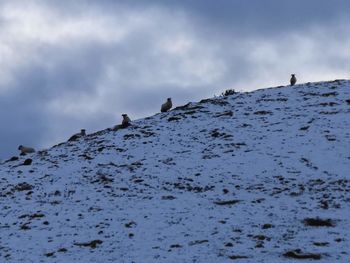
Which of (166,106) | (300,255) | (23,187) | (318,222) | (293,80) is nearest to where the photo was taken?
(300,255)

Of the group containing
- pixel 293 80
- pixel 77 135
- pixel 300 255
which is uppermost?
pixel 293 80

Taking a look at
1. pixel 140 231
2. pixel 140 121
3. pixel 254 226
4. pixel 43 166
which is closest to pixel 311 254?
pixel 254 226

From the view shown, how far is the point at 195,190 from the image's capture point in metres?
26.1

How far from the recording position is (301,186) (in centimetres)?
2539

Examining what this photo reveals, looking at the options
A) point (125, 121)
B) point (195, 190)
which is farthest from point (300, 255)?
point (125, 121)

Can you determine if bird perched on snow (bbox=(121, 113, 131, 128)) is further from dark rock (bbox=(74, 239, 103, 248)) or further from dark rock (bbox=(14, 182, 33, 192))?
dark rock (bbox=(74, 239, 103, 248))

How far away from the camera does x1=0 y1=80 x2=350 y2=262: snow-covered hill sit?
758 inches

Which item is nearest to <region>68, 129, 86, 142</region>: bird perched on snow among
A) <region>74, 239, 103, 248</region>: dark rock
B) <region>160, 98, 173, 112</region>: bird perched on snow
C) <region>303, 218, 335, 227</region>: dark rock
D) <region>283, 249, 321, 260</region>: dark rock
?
<region>160, 98, 173, 112</region>: bird perched on snow

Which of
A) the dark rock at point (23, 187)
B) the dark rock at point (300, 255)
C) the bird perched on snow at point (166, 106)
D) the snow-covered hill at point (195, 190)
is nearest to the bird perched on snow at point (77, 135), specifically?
the snow-covered hill at point (195, 190)

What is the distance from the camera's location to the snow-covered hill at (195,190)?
1925 centimetres

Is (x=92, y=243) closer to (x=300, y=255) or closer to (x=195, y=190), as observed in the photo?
(x=300, y=255)

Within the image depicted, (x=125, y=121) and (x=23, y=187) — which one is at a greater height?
(x=125, y=121)

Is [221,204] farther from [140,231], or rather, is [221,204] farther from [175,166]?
[175,166]

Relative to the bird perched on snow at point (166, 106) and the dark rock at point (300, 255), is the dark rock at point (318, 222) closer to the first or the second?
the dark rock at point (300, 255)
